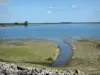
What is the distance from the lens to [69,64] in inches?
1593

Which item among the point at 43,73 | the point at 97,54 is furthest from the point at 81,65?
the point at 43,73

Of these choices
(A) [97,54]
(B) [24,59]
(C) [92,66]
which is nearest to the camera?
(C) [92,66]

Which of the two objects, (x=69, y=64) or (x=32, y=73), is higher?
(x=32, y=73)

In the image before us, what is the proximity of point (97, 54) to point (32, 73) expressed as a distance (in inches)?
1070

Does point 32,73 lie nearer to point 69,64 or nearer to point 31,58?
point 69,64

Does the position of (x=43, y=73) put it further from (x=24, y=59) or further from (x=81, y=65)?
(x=24, y=59)

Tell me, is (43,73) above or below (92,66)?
above

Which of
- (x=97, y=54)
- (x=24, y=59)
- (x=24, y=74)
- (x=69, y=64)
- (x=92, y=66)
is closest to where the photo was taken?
(x=24, y=74)

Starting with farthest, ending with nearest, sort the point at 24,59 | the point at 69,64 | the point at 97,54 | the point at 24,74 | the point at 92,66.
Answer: the point at 97,54 → the point at 24,59 → the point at 69,64 → the point at 92,66 → the point at 24,74

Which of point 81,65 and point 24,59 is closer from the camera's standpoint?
point 81,65

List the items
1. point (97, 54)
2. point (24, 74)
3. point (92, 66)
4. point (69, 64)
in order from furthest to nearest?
point (97, 54) → point (69, 64) → point (92, 66) → point (24, 74)

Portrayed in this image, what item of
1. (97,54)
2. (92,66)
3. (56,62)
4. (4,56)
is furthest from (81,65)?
(4,56)

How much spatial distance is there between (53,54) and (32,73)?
27384 millimetres

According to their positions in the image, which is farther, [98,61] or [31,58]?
[31,58]
